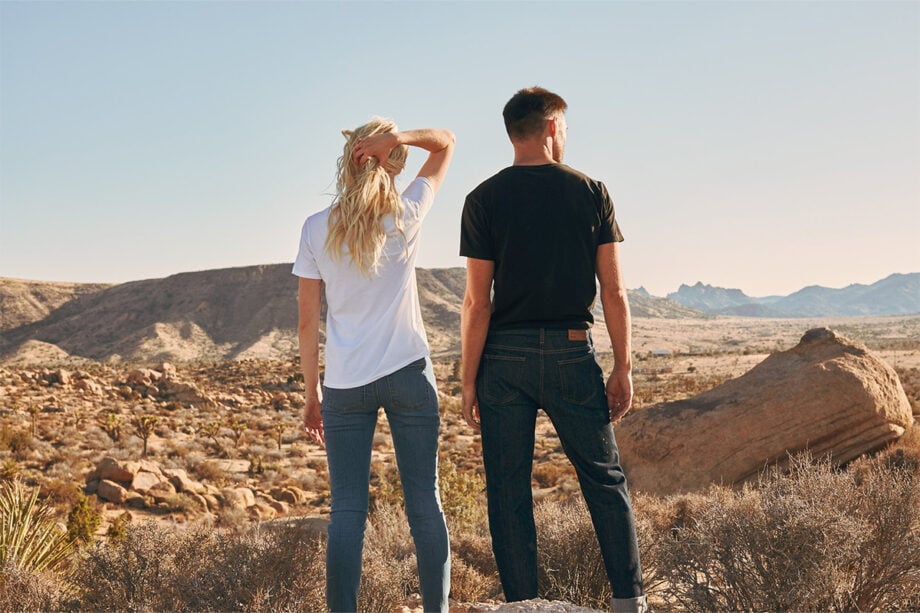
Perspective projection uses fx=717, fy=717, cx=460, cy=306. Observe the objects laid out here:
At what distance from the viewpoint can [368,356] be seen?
111 inches

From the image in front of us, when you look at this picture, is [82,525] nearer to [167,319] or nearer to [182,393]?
[182,393]

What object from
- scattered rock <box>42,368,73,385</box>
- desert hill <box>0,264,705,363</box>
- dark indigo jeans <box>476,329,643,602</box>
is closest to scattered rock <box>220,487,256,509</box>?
dark indigo jeans <box>476,329,643,602</box>

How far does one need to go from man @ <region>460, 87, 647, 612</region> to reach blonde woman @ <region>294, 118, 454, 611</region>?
336 millimetres

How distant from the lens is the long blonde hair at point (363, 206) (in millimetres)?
2803

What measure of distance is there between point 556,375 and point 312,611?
1.86 m

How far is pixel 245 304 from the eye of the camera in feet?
308

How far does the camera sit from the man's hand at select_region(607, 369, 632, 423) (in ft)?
10.5

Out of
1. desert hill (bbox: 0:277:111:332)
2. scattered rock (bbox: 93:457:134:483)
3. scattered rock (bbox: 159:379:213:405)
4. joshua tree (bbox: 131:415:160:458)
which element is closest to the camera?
scattered rock (bbox: 93:457:134:483)

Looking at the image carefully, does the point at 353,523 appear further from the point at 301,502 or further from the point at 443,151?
the point at 301,502

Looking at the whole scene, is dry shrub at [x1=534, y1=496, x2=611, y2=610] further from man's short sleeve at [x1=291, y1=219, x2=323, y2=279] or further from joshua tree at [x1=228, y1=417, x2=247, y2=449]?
joshua tree at [x1=228, y1=417, x2=247, y2=449]

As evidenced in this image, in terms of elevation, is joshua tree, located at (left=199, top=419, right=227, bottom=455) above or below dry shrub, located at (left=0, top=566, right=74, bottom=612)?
below

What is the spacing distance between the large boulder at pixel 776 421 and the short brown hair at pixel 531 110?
19.4ft

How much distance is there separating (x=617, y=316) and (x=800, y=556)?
1243 millimetres

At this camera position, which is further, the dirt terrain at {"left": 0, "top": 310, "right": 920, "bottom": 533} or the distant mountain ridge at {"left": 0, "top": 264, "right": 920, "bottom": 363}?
the distant mountain ridge at {"left": 0, "top": 264, "right": 920, "bottom": 363}
